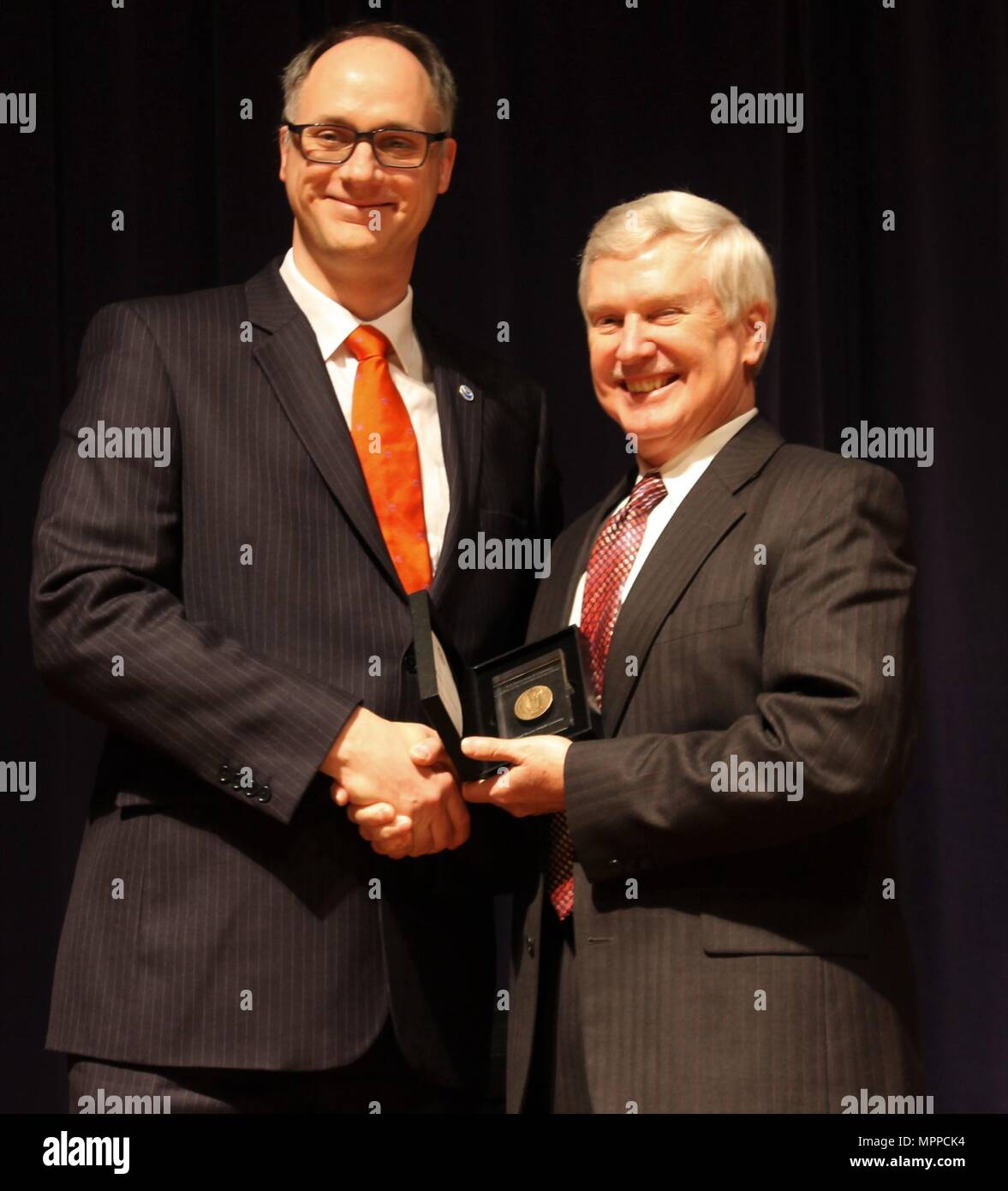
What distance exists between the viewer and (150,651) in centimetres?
225

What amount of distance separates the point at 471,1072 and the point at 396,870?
340 mm

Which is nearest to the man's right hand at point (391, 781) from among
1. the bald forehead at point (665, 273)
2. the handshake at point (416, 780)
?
the handshake at point (416, 780)

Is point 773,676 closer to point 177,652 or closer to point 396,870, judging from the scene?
point 396,870

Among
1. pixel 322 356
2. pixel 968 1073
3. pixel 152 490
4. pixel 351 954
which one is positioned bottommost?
pixel 968 1073

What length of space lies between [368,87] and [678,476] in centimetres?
81

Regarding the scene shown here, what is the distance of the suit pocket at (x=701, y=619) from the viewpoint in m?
2.20

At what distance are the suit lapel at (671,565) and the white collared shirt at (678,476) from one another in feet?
0.17

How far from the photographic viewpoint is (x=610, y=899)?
2201 mm

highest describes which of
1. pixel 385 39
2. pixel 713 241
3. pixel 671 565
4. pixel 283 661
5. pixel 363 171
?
pixel 385 39

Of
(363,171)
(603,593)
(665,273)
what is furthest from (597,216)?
(603,593)

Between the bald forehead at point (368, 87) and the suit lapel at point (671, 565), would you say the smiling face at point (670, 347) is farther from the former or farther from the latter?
the bald forehead at point (368, 87)

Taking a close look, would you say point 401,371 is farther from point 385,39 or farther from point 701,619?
point 701,619

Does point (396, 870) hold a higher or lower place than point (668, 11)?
lower

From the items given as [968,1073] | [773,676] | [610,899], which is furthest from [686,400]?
[968,1073]
